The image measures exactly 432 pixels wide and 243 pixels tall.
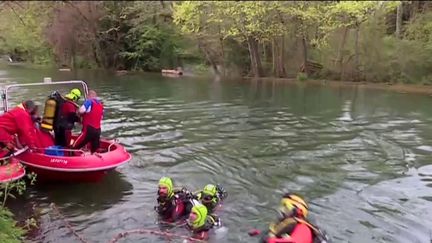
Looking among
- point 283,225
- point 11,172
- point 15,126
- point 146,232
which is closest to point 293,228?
point 283,225

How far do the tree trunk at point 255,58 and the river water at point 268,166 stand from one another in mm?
12961

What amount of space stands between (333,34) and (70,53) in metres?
26.4

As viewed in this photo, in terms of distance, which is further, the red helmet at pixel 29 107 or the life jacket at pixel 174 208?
the red helmet at pixel 29 107

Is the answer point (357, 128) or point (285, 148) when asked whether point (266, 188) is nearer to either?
point (285, 148)

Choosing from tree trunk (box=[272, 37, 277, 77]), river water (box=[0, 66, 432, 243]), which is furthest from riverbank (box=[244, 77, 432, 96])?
river water (box=[0, 66, 432, 243])

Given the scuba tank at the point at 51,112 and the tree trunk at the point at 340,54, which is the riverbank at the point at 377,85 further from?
the scuba tank at the point at 51,112

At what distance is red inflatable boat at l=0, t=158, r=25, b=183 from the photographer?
366 inches

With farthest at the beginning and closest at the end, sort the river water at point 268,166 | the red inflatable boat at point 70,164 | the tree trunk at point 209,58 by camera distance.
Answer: the tree trunk at point 209,58
the red inflatable boat at point 70,164
the river water at point 268,166

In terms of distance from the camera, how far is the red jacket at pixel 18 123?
10.6 m

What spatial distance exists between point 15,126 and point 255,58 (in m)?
29.3

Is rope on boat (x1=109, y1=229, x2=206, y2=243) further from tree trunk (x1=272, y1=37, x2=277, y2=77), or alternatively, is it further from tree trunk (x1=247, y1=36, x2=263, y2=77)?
tree trunk (x1=247, y1=36, x2=263, y2=77)

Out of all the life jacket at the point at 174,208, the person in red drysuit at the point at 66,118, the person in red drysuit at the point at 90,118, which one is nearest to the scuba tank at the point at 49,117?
the person in red drysuit at the point at 66,118

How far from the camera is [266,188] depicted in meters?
11.5

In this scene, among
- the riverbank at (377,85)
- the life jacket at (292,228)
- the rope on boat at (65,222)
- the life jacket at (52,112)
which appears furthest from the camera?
the riverbank at (377,85)
